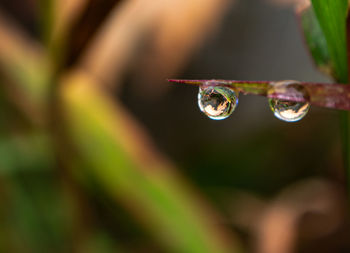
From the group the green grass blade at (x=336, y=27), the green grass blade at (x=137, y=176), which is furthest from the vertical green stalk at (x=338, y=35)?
the green grass blade at (x=137, y=176)

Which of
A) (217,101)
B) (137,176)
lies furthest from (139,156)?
(217,101)

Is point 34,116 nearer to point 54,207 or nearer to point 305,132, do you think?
point 54,207

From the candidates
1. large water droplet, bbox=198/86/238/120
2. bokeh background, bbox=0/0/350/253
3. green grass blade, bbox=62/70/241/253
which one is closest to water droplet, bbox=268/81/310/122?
large water droplet, bbox=198/86/238/120

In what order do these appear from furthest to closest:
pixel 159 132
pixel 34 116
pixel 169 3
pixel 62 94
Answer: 1. pixel 159 132
2. pixel 169 3
3. pixel 34 116
4. pixel 62 94

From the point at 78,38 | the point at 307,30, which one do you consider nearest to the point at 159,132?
the point at 78,38

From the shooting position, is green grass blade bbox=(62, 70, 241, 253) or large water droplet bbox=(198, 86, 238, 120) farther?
green grass blade bbox=(62, 70, 241, 253)

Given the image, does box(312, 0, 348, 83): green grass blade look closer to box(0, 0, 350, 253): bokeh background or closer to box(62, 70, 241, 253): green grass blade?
box(0, 0, 350, 253): bokeh background

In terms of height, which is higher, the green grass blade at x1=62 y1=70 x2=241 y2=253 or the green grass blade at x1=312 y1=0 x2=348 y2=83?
the green grass blade at x1=62 y1=70 x2=241 y2=253
